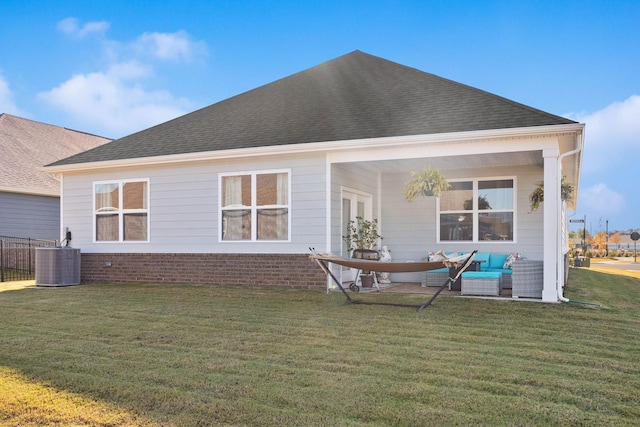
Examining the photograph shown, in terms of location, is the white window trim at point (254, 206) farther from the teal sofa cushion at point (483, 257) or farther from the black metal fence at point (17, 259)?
the black metal fence at point (17, 259)

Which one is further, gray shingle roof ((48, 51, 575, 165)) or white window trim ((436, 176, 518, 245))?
white window trim ((436, 176, 518, 245))

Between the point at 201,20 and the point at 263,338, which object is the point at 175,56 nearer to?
the point at 201,20

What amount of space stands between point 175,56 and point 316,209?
9219 millimetres

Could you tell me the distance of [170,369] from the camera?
444 cm

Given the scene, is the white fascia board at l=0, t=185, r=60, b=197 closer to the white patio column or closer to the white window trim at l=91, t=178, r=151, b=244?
the white window trim at l=91, t=178, r=151, b=244

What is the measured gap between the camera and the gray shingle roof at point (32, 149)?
670 inches

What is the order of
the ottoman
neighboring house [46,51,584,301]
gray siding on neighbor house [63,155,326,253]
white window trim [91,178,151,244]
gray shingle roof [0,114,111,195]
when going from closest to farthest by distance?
the ottoman → neighboring house [46,51,584,301] → gray siding on neighbor house [63,155,326,253] → white window trim [91,178,151,244] → gray shingle roof [0,114,111,195]

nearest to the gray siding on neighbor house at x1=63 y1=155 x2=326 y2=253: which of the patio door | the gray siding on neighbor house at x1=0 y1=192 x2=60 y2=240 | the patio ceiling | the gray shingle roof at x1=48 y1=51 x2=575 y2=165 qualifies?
the gray shingle roof at x1=48 y1=51 x2=575 y2=165

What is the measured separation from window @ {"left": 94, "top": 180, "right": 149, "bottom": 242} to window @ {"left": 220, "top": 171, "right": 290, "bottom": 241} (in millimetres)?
2096

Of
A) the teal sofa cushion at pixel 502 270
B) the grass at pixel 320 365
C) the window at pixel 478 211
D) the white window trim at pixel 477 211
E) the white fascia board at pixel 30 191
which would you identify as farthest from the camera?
the white fascia board at pixel 30 191

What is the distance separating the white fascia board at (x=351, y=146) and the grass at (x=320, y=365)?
8.80ft

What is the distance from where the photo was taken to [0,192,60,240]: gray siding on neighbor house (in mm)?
16344

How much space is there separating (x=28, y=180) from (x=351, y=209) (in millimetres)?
12100

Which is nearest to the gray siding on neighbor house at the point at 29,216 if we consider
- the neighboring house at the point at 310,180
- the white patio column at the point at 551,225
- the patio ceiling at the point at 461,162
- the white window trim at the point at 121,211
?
the neighboring house at the point at 310,180
